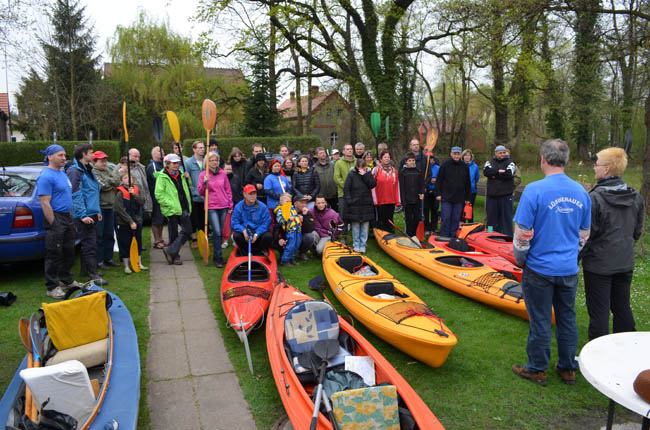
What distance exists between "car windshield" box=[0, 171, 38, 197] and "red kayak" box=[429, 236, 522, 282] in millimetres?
6268

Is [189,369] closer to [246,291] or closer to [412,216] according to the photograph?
[246,291]

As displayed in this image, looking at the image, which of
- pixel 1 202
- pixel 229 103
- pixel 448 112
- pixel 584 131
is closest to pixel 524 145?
pixel 584 131

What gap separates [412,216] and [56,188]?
5926 millimetres

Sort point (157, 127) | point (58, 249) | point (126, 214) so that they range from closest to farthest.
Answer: point (58, 249) < point (126, 214) < point (157, 127)

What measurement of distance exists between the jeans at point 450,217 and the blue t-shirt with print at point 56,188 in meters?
5.96

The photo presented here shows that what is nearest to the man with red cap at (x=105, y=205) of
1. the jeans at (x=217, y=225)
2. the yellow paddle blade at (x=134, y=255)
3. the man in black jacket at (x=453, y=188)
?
the yellow paddle blade at (x=134, y=255)

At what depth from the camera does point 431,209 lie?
869 centimetres

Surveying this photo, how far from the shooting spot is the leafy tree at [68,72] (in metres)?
20.7

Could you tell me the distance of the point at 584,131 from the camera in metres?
23.5

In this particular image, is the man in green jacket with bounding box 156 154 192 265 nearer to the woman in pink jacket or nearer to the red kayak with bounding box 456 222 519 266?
the woman in pink jacket

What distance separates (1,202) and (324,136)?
37863 mm

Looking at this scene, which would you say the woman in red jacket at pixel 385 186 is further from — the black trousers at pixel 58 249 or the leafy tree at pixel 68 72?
the leafy tree at pixel 68 72

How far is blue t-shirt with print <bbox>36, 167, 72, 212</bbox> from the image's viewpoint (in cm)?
473

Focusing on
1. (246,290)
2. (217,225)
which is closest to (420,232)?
(217,225)
